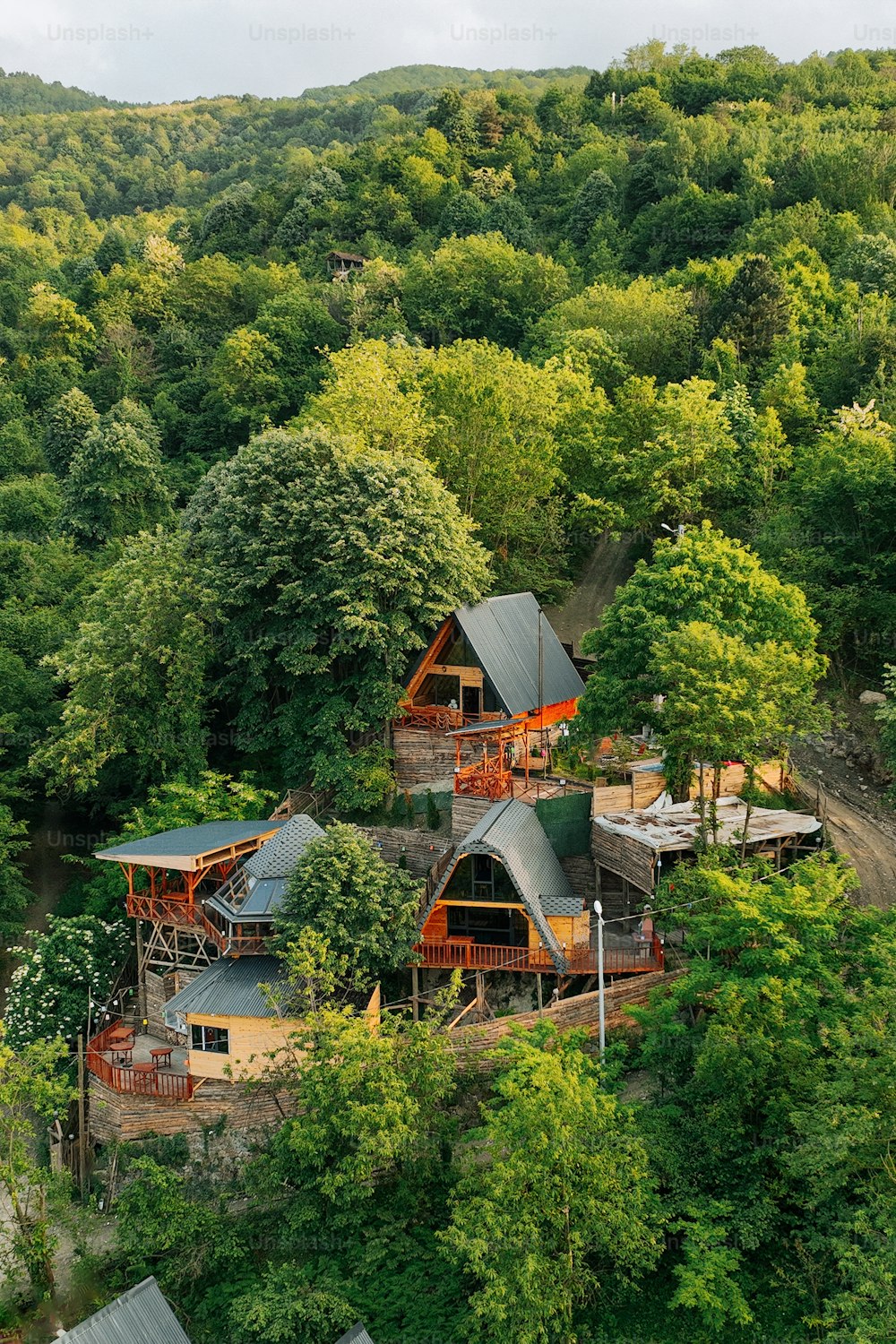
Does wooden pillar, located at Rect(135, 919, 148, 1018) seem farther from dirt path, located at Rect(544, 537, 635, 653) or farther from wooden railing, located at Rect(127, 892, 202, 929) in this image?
dirt path, located at Rect(544, 537, 635, 653)

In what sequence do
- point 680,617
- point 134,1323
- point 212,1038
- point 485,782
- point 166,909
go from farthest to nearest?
point 485,782
point 680,617
point 166,909
point 212,1038
point 134,1323

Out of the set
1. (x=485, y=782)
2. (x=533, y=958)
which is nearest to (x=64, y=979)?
(x=485, y=782)

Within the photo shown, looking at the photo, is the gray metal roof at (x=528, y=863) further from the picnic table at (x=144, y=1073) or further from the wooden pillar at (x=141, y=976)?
the wooden pillar at (x=141, y=976)

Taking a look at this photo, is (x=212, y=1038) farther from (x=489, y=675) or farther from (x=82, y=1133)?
(x=489, y=675)

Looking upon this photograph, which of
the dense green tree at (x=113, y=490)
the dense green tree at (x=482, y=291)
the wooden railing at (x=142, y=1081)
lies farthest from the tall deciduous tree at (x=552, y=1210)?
the dense green tree at (x=482, y=291)

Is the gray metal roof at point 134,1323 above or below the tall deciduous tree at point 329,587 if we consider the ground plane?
below

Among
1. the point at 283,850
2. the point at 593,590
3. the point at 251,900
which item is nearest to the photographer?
the point at 251,900
